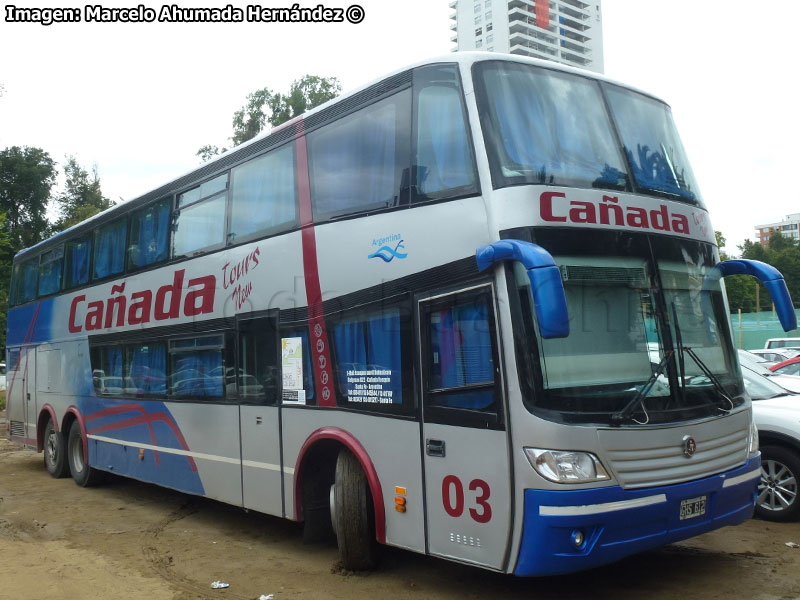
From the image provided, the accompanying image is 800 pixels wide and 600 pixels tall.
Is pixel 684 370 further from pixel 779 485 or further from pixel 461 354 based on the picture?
pixel 779 485

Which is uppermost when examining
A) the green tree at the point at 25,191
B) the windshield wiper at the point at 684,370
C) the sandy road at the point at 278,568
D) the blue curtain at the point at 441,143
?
the green tree at the point at 25,191

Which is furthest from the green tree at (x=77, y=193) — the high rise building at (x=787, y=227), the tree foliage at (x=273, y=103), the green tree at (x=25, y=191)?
the high rise building at (x=787, y=227)

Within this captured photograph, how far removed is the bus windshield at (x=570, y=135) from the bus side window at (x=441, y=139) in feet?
0.72

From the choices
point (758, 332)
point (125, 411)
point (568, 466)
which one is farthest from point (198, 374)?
point (758, 332)

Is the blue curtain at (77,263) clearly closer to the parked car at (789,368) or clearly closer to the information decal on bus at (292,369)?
the information decal on bus at (292,369)

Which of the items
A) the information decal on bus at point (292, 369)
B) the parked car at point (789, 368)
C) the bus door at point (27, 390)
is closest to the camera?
the information decal on bus at point (292, 369)

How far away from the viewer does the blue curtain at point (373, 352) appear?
630cm

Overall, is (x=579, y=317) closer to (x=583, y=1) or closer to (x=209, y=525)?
(x=209, y=525)

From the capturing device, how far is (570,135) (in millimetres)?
5891

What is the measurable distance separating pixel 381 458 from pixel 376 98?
303 cm

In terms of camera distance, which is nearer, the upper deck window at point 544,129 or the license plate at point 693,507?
the license plate at point 693,507

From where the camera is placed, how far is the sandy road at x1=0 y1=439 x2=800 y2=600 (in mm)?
6066

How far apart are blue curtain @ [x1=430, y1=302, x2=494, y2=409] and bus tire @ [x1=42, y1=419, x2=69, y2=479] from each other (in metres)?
9.78

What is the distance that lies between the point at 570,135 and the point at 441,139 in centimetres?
96
